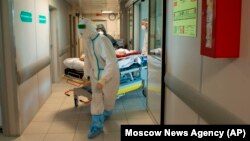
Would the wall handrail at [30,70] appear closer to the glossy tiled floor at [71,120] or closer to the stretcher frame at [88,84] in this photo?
the stretcher frame at [88,84]

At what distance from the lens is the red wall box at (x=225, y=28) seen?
160 cm

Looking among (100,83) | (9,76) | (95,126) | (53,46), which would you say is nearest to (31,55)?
(9,76)

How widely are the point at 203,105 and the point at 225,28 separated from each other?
30.0 inches

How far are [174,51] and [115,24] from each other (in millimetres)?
13062

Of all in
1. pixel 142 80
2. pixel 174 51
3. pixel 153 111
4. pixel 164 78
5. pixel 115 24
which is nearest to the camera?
pixel 174 51

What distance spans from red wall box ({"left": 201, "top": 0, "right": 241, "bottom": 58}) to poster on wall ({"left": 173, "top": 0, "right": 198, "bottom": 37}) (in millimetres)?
749

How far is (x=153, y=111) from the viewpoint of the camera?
437cm

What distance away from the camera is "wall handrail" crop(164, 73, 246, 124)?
1.79 m

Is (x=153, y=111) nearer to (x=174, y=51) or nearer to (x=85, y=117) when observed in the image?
(x=85, y=117)

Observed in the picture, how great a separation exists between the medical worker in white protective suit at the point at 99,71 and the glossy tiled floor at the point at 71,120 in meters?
0.27

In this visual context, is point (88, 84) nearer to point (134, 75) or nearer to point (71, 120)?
point (71, 120)

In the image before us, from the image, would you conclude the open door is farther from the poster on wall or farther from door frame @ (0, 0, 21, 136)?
door frame @ (0, 0, 21, 136)

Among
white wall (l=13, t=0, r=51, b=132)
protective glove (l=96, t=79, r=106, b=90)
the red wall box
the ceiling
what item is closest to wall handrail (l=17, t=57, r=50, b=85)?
white wall (l=13, t=0, r=51, b=132)

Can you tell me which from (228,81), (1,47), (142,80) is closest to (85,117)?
(142,80)
